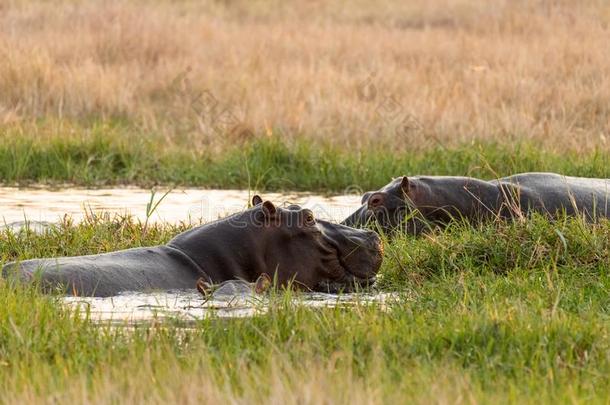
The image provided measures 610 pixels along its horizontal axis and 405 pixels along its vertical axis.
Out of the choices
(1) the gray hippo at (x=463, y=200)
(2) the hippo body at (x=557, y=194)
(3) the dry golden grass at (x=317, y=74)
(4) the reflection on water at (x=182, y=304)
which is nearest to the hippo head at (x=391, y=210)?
(1) the gray hippo at (x=463, y=200)

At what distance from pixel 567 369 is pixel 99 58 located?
12.6 metres

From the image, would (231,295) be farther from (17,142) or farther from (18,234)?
(17,142)

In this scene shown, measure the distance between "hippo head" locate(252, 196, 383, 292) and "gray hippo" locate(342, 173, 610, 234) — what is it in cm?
105

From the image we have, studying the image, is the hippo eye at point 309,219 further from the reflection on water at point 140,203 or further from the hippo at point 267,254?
the reflection on water at point 140,203

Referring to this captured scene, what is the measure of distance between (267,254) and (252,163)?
4599mm

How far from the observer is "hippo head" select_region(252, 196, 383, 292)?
585 centimetres

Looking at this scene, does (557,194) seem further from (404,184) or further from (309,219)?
(309,219)

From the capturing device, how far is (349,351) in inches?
151

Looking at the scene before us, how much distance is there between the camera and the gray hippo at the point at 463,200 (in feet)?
23.2

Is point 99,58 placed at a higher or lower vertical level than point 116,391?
lower

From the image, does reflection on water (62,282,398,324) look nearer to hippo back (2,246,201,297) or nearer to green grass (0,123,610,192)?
hippo back (2,246,201,297)

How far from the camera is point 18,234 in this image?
6.66 m

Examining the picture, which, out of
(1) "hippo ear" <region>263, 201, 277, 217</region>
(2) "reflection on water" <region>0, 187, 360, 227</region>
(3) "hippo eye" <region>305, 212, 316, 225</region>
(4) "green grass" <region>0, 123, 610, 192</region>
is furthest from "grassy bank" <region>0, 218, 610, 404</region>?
(4) "green grass" <region>0, 123, 610, 192</region>

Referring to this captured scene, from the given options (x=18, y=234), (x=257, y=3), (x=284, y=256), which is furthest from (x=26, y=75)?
(x=257, y=3)
